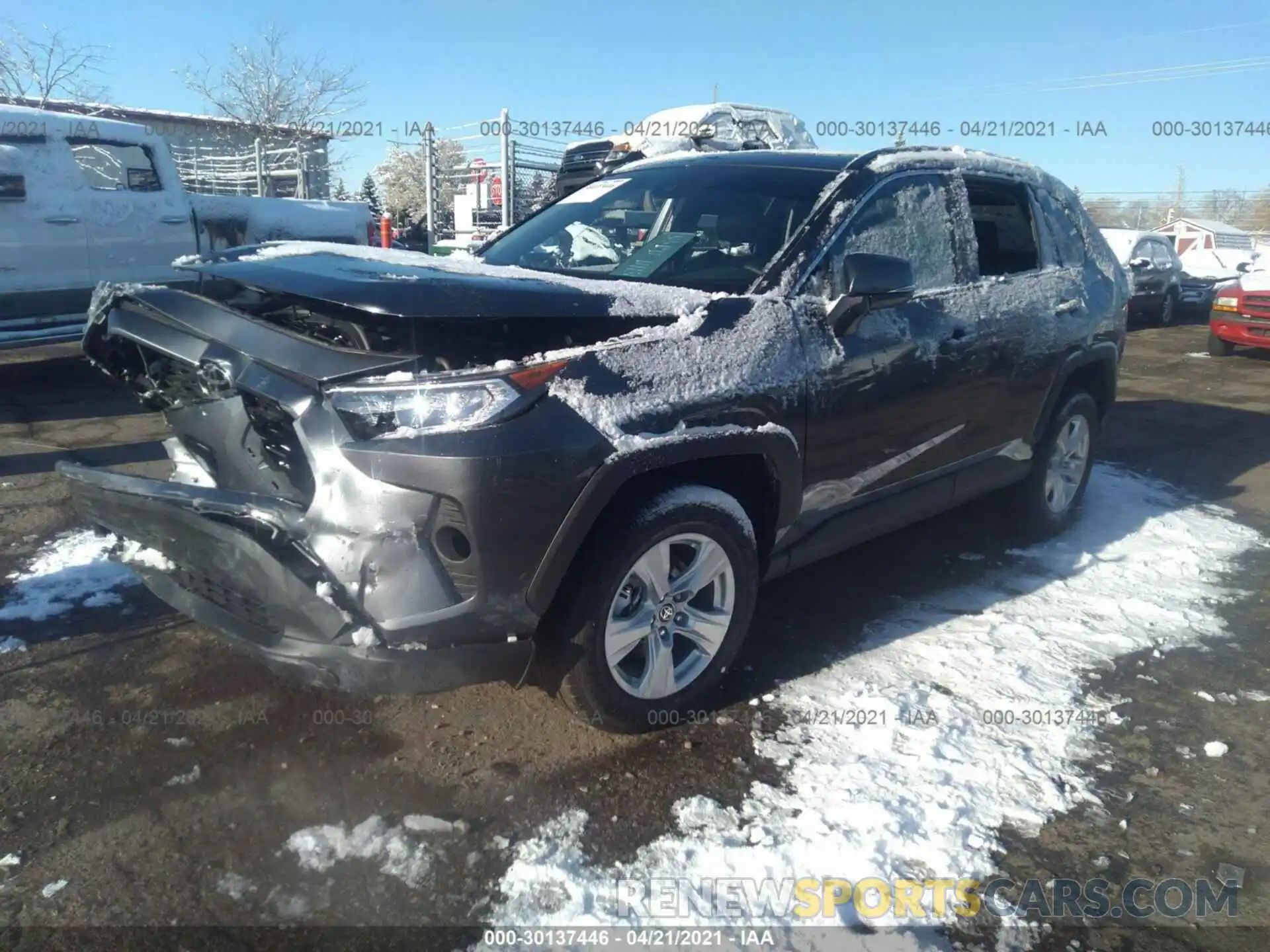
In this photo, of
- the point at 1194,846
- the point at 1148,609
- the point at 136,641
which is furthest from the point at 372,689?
the point at 1148,609

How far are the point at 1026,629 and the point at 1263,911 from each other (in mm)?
1672

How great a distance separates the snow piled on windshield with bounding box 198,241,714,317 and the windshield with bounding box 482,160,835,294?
20 cm

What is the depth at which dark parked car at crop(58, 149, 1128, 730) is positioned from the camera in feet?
8.24

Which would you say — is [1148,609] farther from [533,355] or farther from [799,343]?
[533,355]

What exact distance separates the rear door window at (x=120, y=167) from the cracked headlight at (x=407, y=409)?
26.4ft

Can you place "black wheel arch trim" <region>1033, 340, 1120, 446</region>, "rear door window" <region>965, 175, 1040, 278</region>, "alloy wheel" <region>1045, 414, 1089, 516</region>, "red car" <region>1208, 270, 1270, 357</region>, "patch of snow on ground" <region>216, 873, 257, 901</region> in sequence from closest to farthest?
"patch of snow on ground" <region>216, 873, 257, 901</region> → "rear door window" <region>965, 175, 1040, 278</region> → "black wheel arch trim" <region>1033, 340, 1120, 446</region> → "alloy wheel" <region>1045, 414, 1089, 516</region> → "red car" <region>1208, 270, 1270, 357</region>

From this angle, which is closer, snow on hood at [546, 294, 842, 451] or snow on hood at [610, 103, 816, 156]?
snow on hood at [546, 294, 842, 451]

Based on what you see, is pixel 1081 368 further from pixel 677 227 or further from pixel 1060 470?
pixel 677 227

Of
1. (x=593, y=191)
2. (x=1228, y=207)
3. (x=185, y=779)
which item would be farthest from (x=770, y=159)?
(x=1228, y=207)

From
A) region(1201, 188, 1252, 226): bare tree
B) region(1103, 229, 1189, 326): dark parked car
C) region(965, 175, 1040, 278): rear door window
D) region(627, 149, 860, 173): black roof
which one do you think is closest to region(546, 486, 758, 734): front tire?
region(627, 149, 860, 173): black roof

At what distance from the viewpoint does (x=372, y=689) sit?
2.55 metres

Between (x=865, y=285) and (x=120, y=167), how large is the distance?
28.4ft

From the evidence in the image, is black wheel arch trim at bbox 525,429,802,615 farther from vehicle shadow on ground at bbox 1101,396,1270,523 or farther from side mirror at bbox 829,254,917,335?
vehicle shadow on ground at bbox 1101,396,1270,523

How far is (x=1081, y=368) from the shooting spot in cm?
519
